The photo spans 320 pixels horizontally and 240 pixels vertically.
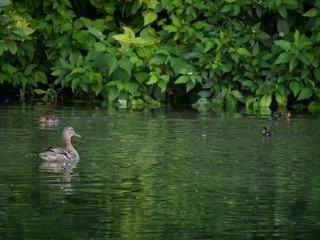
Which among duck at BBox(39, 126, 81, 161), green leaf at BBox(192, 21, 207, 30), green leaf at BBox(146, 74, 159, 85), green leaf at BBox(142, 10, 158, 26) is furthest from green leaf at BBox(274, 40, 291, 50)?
duck at BBox(39, 126, 81, 161)

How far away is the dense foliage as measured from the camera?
2109 centimetres

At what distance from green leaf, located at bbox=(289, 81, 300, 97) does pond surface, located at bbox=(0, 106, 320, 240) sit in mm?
2598

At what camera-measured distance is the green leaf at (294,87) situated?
20781 millimetres

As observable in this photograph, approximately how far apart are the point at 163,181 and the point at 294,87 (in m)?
9.59

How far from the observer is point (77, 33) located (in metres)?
21.9

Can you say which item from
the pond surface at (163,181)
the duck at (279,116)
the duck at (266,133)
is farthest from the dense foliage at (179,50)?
the duck at (266,133)

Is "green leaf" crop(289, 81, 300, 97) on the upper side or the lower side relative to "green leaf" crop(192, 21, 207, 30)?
lower

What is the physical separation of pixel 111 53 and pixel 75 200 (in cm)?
1112

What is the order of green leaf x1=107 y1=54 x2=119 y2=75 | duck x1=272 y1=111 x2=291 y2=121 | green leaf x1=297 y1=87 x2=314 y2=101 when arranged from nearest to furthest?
duck x1=272 y1=111 x2=291 y2=121, green leaf x1=297 y1=87 x2=314 y2=101, green leaf x1=107 y1=54 x2=119 y2=75

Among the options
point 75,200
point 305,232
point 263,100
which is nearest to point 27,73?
point 263,100

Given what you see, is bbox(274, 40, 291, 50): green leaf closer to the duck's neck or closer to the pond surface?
the pond surface

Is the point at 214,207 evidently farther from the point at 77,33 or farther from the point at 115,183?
the point at 77,33

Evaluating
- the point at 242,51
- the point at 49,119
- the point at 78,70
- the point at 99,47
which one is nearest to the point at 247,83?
the point at 242,51

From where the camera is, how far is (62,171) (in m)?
12.6
